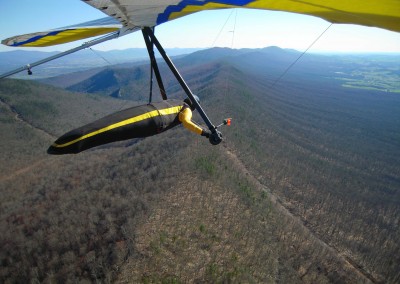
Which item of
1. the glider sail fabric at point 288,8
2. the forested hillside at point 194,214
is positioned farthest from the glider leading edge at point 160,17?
the forested hillside at point 194,214

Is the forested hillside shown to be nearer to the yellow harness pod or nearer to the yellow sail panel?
the yellow harness pod

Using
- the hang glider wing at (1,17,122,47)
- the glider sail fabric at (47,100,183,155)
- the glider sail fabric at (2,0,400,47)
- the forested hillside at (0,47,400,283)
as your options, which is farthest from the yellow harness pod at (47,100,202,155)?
the forested hillside at (0,47,400,283)

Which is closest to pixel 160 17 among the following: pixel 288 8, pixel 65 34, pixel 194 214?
pixel 288 8

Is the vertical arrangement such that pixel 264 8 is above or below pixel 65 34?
below

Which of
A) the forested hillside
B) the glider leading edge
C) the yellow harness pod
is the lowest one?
the forested hillside

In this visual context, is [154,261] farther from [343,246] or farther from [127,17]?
[343,246]

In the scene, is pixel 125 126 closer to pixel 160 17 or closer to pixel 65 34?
pixel 160 17
